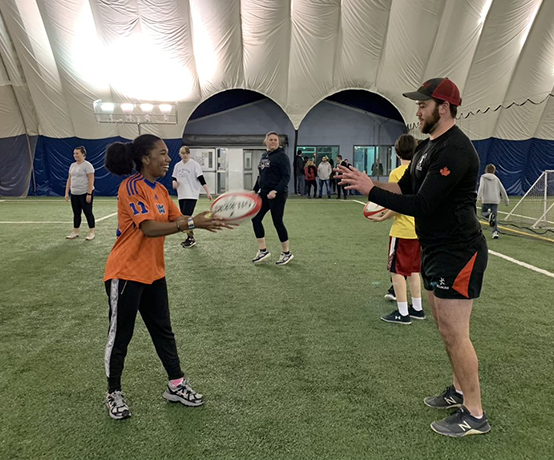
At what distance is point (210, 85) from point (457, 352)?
817 inches

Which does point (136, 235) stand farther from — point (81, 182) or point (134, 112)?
point (134, 112)

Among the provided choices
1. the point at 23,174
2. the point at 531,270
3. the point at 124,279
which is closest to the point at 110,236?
the point at 124,279

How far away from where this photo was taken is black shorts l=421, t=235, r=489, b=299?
273 cm

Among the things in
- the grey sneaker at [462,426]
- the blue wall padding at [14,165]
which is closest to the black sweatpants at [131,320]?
the grey sneaker at [462,426]

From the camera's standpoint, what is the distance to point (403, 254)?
15.8ft

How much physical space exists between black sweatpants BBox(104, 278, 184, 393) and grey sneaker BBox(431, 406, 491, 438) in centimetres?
186

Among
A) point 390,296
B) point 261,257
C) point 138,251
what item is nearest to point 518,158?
point 261,257

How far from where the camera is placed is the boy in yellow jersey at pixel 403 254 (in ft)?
15.5

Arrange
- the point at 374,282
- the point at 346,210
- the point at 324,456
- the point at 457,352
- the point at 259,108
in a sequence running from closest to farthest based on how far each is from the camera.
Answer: the point at 324,456 → the point at 457,352 → the point at 374,282 → the point at 346,210 → the point at 259,108

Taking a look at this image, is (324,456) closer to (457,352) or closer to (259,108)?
(457,352)

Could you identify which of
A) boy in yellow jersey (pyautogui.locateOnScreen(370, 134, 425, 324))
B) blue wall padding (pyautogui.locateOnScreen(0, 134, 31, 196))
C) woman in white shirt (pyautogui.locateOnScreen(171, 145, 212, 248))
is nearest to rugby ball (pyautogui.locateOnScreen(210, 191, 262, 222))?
boy in yellow jersey (pyautogui.locateOnScreen(370, 134, 425, 324))

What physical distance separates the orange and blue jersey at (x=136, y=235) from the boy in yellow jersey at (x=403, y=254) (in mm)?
2677

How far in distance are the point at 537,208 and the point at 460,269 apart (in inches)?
516

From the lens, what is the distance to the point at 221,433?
9.38 ft
